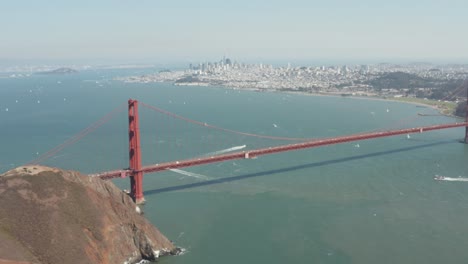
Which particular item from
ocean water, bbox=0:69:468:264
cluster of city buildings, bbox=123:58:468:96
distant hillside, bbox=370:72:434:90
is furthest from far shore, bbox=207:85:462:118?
distant hillside, bbox=370:72:434:90

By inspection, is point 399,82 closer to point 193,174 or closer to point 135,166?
point 193,174

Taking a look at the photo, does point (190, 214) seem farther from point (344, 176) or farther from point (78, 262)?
point (344, 176)

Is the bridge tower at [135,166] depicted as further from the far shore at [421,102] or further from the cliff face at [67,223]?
the far shore at [421,102]

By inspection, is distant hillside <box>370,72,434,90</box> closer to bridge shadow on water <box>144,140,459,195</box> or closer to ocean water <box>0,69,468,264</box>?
ocean water <box>0,69,468,264</box>

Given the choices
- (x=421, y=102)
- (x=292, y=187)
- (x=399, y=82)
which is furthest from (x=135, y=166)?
(x=399, y=82)

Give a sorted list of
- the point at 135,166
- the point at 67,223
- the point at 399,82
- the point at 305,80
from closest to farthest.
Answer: the point at 67,223 < the point at 135,166 < the point at 399,82 < the point at 305,80

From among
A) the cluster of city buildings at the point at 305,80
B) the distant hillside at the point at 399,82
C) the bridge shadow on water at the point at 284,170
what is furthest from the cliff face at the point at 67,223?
the distant hillside at the point at 399,82

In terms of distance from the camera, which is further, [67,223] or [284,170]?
[284,170]
